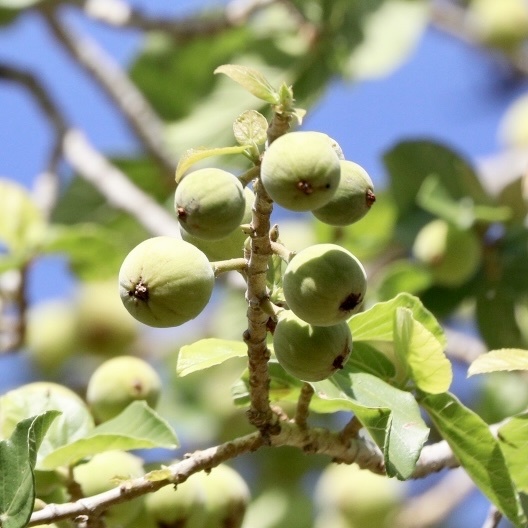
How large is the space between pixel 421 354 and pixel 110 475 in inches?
16.0

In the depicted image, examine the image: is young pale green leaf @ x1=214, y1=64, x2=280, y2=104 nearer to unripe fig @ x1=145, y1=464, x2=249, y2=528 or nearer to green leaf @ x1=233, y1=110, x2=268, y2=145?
green leaf @ x1=233, y1=110, x2=268, y2=145

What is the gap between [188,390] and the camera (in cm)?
293

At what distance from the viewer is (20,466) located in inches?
40.7

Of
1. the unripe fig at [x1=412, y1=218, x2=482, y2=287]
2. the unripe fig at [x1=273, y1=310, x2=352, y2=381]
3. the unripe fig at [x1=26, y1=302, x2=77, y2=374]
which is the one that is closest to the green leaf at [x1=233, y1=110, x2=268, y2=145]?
the unripe fig at [x1=273, y1=310, x2=352, y2=381]

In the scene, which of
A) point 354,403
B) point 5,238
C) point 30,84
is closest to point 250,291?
point 354,403

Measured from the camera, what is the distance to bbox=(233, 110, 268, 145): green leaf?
0.98 metres

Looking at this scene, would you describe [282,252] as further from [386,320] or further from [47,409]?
[47,409]

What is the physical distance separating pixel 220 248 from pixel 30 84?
5.86 ft

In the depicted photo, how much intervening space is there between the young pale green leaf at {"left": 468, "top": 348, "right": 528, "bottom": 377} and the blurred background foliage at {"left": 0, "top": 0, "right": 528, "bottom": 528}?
71 cm

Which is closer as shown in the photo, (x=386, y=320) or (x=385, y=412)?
(x=385, y=412)

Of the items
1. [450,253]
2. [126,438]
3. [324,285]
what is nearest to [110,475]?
[126,438]

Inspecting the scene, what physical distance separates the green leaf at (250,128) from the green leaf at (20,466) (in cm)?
34

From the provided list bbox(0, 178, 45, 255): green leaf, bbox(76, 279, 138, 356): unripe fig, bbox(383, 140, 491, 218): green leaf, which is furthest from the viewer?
bbox(76, 279, 138, 356): unripe fig

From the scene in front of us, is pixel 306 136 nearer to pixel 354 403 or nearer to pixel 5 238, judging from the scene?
pixel 354 403
